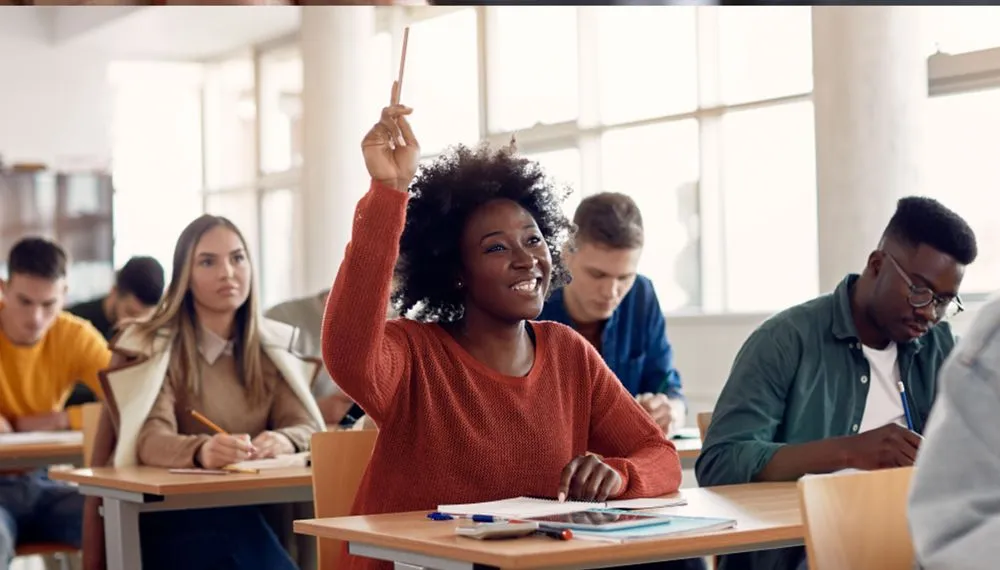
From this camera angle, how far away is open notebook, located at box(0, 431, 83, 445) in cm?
418

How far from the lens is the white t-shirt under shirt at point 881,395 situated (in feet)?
9.23

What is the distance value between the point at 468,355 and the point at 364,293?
0.29 metres

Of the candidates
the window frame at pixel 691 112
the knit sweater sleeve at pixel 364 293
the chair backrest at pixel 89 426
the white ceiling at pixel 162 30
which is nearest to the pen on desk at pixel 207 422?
the chair backrest at pixel 89 426

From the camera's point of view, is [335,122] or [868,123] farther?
A: [335,122]

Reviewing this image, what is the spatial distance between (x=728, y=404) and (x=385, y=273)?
2.80 feet

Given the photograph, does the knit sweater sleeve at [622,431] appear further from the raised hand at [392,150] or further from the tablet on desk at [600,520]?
the raised hand at [392,150]

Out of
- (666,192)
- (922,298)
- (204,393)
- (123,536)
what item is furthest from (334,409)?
(666,192)

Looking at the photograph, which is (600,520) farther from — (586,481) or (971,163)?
(971,163)

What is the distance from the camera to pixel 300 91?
705 centimetres

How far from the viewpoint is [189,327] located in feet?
11.9

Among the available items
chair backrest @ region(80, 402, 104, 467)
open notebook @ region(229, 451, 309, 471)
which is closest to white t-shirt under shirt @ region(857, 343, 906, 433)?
open notebook @ region(229, 451, 309, 471)

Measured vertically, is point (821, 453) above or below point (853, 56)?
below

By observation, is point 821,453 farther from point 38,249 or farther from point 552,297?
point 38,249

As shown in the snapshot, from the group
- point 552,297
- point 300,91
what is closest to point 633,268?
point 552,297
